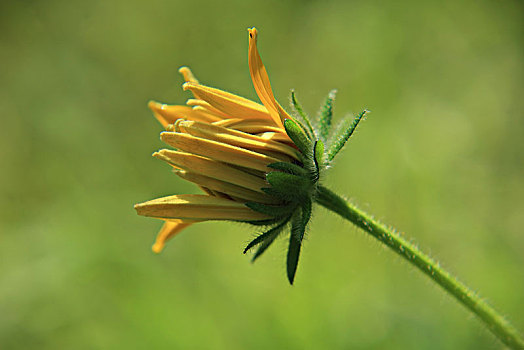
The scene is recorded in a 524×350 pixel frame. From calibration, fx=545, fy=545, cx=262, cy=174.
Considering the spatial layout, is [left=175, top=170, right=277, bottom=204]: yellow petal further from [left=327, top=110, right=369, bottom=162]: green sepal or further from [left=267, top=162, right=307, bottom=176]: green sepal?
[left=327, top=110, right=369, bottom=162]: green sepal

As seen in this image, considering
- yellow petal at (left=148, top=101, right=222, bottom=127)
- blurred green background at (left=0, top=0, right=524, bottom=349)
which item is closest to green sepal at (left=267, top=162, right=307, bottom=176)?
yellow petal at (left=148, top=101, right=222, bottom=127)

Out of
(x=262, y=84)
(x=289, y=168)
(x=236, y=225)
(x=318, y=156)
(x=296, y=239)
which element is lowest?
(x=236, y=225)

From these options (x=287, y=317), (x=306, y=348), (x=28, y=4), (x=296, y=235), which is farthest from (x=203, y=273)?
(x=28, y=4)

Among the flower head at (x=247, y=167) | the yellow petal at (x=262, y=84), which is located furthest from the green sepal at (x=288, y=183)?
the yellow petal at (x=262, y=84)

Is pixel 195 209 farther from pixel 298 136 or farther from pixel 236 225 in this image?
Answer: pixel 236 225

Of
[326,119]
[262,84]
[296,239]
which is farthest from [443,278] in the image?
[262,84]

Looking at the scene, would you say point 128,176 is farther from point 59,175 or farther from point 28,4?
point 28,4
